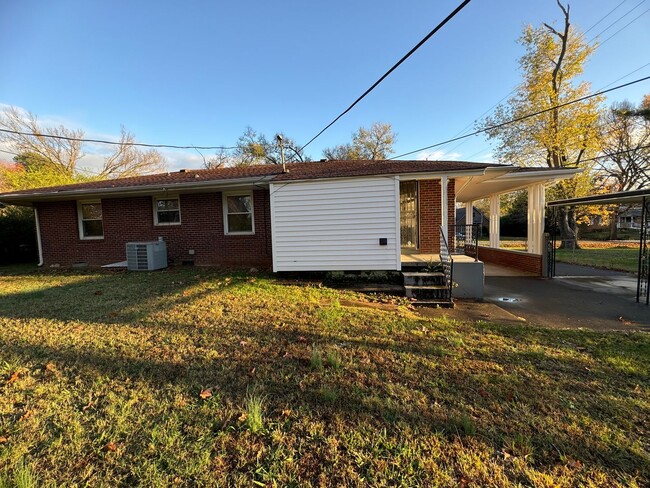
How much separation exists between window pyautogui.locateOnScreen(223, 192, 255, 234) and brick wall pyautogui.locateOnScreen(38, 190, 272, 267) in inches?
7.3

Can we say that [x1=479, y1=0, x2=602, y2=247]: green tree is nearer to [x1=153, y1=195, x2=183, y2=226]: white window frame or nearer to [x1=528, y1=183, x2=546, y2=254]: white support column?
[x1=528, y1=183, x2=546, y2=254]: white support column

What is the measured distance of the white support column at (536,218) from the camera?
958cm

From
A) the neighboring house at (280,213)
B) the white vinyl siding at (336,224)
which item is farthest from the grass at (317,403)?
the neighboring house at (280,213)

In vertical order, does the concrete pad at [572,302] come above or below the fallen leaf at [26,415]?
below

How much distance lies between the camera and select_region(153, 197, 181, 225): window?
980cm

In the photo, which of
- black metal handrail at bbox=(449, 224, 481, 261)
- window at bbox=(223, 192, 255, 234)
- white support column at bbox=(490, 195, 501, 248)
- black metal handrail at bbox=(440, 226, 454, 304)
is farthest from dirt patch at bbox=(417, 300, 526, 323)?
white support column at bbox=(490, 195, 501, 248)

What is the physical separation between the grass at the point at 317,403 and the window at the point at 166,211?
562cm

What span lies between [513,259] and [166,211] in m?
12.8

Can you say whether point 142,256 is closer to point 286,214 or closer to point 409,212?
point 286,214

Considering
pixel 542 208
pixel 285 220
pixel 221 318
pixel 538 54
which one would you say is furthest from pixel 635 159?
pixel 221 318

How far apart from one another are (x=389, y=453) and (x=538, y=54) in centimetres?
2128

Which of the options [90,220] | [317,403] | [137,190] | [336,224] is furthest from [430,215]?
[90,220]

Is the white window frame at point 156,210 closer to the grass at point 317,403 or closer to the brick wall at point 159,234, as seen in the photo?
the brick wall at point 159,234

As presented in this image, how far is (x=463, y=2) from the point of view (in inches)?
111
